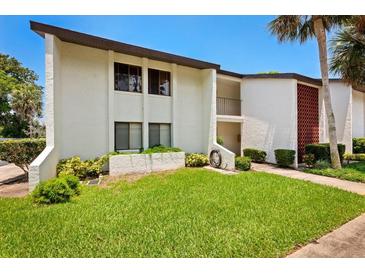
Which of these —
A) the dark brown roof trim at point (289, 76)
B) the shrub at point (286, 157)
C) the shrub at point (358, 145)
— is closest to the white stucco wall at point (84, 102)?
the dark brown roof trim at point (289, 76)

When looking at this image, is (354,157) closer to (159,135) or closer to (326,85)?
(326,85)

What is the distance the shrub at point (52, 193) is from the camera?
20.8 feet

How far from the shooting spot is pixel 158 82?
40.1ft

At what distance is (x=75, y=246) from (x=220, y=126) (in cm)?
1392

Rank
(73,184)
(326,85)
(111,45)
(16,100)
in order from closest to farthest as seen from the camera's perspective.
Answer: (73,184), (111,45), (326,85), (16,100)

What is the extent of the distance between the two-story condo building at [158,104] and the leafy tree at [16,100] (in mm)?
20016

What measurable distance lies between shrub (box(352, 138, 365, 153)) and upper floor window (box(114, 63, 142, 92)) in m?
16.7

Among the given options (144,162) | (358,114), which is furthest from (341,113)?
(144,162)

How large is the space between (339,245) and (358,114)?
61.1 feet

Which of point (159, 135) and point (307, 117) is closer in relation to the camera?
point (159, 135)

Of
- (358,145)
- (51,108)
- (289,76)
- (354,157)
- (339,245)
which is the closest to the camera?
(339,245)

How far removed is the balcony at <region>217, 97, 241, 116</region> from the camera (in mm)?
15367

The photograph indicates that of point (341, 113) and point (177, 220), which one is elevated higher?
point (341, 113)

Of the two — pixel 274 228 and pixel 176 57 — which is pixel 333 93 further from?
pixel 274 228
